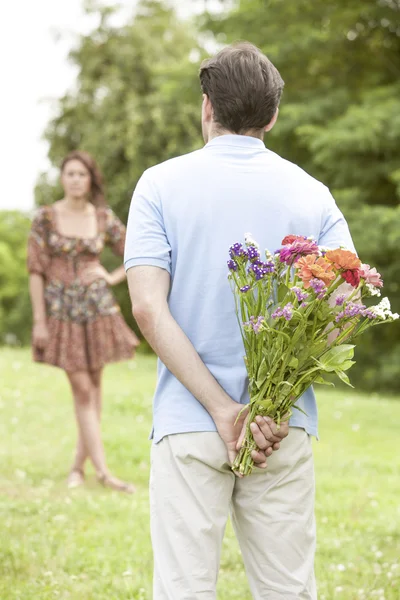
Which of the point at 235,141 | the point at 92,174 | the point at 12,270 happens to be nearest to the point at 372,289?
the point at 235,141

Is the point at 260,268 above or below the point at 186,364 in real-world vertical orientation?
above

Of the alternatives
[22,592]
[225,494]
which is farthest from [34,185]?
[225,494]

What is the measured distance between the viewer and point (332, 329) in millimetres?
2344

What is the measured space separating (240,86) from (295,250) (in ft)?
1.60

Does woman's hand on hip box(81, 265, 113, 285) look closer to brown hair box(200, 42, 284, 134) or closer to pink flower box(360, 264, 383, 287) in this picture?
brown hair box(200, 42, 284, 134)

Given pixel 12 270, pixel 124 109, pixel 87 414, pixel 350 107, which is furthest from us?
pixel 12 270

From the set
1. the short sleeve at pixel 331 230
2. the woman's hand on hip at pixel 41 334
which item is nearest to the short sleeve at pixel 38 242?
the woman's hand on hip at pixel 41 334

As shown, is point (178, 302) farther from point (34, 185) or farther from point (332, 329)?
point (34, 185)

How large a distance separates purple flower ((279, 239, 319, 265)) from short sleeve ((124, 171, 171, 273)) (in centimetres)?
33

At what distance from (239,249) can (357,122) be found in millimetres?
12933

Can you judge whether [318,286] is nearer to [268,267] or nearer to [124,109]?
[268,267]

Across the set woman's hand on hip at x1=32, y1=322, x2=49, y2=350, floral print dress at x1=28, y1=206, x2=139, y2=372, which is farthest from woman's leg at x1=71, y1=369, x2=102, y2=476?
woman's hand on hip at x1=32, y1=322, x2=49, y2=350

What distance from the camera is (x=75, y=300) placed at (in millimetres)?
6234

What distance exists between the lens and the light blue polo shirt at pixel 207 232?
7.95 ft
